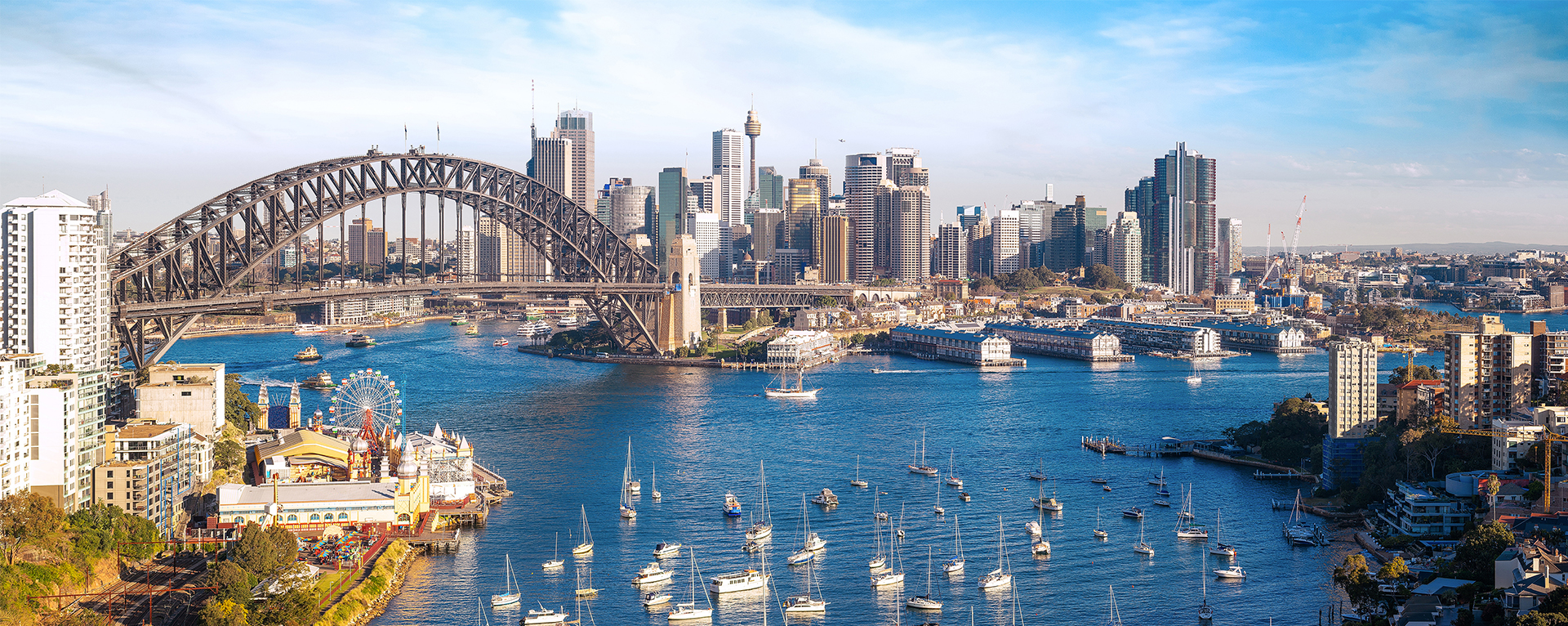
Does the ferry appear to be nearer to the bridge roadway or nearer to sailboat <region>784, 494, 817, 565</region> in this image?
the bridge roadway

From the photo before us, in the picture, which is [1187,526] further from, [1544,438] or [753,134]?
[753,134]

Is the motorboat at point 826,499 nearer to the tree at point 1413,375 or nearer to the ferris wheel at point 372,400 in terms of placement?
the ferris wheel at point 372,400

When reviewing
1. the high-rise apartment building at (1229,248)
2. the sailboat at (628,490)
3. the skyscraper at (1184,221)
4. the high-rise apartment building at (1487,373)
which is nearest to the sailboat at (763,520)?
the sailboat at (628,490)

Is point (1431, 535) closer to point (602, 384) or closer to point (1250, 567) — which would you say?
point (1250, 567)

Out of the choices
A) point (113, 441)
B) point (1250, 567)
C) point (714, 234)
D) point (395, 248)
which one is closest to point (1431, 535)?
point (1250, 567)

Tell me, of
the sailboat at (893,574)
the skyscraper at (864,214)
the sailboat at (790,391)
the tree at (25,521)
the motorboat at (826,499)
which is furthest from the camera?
the skyscraper at (864,214)
